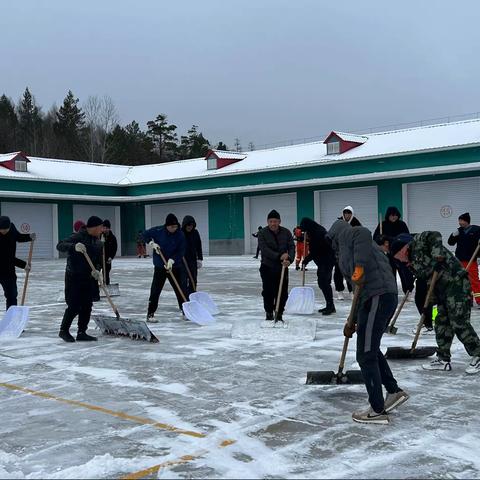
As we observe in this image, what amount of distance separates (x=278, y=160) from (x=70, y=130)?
134 ft

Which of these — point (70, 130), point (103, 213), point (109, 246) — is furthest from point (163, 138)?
point (109, 246)

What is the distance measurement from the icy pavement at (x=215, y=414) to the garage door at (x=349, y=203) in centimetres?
2168

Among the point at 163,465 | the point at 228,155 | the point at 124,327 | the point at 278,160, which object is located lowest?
the point at 163,465

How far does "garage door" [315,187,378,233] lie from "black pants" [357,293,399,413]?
24.9 metres

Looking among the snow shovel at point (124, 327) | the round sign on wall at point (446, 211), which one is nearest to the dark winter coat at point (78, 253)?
the snow shovel at point (124, 327)

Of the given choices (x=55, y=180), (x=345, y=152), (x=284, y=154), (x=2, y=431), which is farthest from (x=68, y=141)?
(x=2, y=431)

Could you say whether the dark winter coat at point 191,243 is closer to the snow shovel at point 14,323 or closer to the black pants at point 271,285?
the black pants at point 271,285

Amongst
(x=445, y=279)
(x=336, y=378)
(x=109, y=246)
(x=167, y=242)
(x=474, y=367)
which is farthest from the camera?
(x=109, y=246)

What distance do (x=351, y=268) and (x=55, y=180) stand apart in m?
32.9

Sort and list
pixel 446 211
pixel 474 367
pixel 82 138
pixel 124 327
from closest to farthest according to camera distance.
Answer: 1. pixel 474 367
2. pixel 124 327
3. pixel 446 211
4. pixel 82 138

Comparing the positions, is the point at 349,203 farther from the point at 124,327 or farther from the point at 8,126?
the point at 8,126

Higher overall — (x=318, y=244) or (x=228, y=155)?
(x=228, y=155)

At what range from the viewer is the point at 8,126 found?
6606 cm

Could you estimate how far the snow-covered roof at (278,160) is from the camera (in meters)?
27.9
